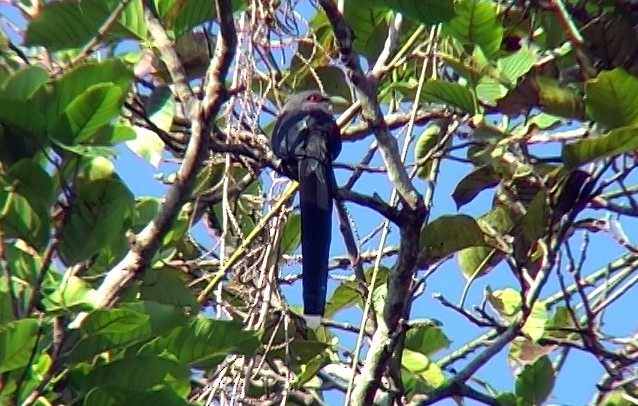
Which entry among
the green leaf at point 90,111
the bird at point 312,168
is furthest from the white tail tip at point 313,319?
the green leaf at point 90,111

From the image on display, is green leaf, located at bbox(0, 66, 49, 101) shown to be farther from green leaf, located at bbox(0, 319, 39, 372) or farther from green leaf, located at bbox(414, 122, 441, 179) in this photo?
green leaf, located at bbox(414, 122, 441, 179)

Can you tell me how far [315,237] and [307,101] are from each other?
1.33 ft

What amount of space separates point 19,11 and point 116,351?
78 cm

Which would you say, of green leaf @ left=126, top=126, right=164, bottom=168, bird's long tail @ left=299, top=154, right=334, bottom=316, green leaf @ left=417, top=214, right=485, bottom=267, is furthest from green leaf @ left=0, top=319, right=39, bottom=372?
green leaf @ left=417, top=214, right=485, bottom=267

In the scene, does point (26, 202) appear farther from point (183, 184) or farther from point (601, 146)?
point (601, 146)

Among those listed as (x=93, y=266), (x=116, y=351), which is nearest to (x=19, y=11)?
(x=93, y=266)

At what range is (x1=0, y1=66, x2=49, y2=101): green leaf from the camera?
6.04 feet

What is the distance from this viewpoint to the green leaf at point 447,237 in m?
2.37

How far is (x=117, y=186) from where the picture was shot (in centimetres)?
195

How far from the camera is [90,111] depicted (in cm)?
182

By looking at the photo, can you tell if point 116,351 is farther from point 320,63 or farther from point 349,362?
point 320,63

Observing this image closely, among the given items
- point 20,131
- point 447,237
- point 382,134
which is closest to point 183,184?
point 20,131

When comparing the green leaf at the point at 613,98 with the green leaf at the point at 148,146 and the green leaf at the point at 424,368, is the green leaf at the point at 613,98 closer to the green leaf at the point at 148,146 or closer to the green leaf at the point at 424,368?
the green leaf at the point at 424,368

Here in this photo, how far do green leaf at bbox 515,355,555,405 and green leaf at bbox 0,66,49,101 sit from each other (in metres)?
1.06
